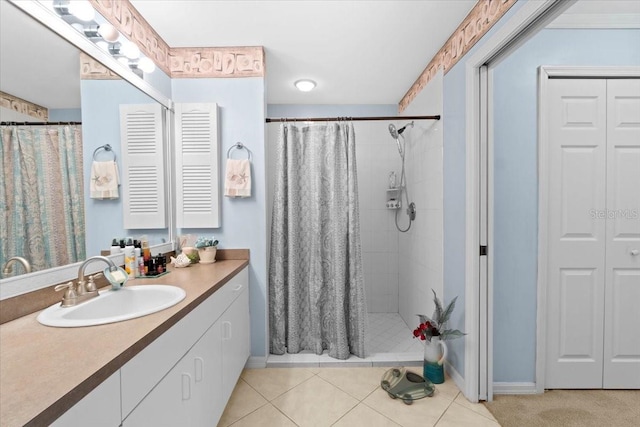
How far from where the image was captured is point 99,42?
1409 millimetres

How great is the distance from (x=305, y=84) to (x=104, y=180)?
1.87m

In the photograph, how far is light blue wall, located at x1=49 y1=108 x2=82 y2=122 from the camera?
3.92 ft

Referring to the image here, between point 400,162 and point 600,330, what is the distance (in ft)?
7.03

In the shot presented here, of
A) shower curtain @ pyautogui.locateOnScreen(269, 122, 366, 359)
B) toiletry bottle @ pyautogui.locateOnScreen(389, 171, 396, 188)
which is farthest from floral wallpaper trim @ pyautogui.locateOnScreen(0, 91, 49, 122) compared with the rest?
toiletry bottle @ pyautogui.locateOnScreen(389, 171, 396, 188)

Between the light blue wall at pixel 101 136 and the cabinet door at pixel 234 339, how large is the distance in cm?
76

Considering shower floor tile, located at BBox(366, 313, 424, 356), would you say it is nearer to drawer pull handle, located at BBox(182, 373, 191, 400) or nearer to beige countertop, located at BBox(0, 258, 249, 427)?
drawer pull handle, located at BBox(182, 373, 191, 400)

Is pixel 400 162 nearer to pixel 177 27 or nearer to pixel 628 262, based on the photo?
pixel 628 262

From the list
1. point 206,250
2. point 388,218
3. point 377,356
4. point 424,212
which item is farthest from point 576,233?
point 206,250

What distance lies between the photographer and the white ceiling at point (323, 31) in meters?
1.67

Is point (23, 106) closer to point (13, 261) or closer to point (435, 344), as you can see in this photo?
point (13, 261)

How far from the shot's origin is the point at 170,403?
3.21ft

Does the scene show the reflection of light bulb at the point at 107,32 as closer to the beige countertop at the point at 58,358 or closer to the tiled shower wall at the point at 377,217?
the beige countertop at the point at 58,358

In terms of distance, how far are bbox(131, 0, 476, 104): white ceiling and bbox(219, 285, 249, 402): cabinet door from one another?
1.77m

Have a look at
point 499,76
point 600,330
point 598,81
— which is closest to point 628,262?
point 600,330
